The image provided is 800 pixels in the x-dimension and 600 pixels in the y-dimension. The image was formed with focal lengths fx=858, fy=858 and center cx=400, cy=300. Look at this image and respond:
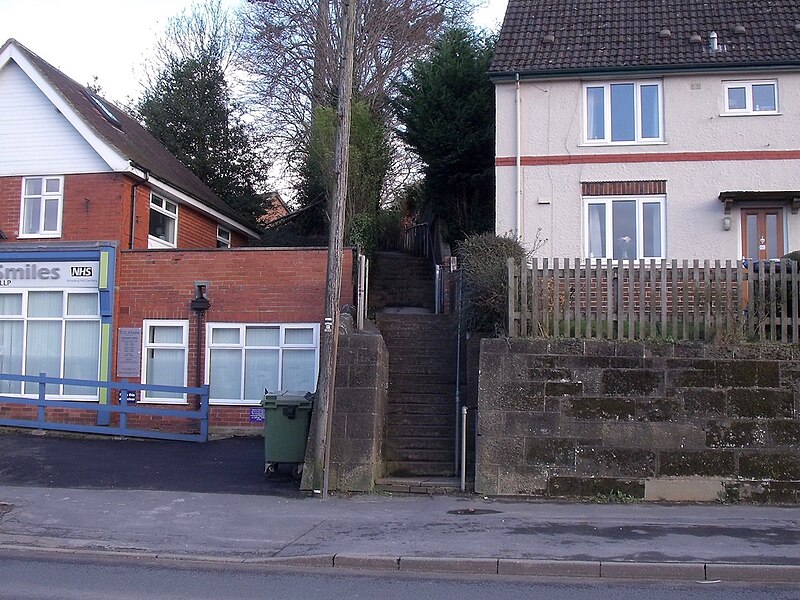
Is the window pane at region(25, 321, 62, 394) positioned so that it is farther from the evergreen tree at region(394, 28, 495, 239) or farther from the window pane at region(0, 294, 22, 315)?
the evergreen tree at region(394, 28, 495, 239)

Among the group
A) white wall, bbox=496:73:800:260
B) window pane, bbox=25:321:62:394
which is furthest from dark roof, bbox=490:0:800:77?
window pane, bbox=25:321:62:394

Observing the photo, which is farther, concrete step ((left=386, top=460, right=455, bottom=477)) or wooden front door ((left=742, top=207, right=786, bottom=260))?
wooden front door ((left=742, top=207, right=786, bottom=260))

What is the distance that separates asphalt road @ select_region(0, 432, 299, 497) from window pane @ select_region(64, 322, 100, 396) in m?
1.64

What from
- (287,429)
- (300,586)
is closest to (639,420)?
(287,429)

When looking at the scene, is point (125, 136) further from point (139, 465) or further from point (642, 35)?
point (642, 35)

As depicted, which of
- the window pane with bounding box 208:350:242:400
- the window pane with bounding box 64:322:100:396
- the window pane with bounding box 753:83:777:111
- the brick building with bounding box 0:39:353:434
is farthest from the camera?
the window pane with bounding box 753:83:777:111

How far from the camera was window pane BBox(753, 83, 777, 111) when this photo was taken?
60.3ft

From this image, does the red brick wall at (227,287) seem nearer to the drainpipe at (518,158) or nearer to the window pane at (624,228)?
the drainpipe at (518,158)

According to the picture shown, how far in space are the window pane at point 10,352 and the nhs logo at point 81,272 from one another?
1.69 metres

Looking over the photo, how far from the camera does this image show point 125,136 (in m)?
21.1

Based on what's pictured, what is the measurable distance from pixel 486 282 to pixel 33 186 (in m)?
11.3

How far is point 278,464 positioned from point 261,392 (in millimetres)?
4930

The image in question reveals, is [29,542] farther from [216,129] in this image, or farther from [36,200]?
[216,129]

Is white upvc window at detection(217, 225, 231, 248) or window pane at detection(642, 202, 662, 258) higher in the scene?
white upvc window at detection(217, 225, 231, 248)
